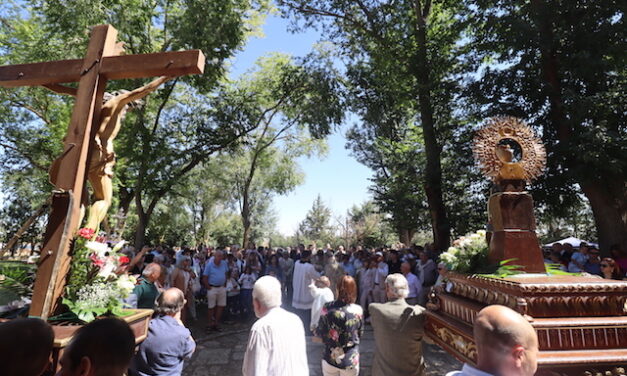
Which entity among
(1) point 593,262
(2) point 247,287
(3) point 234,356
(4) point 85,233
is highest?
(4) point 85,233

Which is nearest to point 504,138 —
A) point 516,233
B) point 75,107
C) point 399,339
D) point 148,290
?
point 516,233

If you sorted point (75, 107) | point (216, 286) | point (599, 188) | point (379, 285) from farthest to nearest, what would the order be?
point (599, 188)
point (379, 285)
point (216, 286)
point (75, 107)

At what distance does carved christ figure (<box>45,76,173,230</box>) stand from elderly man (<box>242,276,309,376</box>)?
5.66ft

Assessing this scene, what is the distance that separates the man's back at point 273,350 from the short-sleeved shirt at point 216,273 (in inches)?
A: 249

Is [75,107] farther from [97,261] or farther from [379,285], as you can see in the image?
[379,285]

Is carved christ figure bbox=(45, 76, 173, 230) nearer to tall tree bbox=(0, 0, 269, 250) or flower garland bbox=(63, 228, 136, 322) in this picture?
flower garland bbox=(63, 228, 136, 322)

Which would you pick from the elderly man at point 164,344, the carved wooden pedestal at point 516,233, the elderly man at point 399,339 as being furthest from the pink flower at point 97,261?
the carved wooden pedestal at point 516,233

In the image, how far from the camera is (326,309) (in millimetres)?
4070

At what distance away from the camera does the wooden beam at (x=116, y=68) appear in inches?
128

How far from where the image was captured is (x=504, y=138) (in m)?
3.24

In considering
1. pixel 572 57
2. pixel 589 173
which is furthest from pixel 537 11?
pixel 589 173

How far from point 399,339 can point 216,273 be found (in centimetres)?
635

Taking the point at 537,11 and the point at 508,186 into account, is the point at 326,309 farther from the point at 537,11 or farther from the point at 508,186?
the point at 537,11

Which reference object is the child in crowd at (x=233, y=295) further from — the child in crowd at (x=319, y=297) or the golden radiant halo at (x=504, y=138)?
the golden radiant halo at (x=504, y=138)
